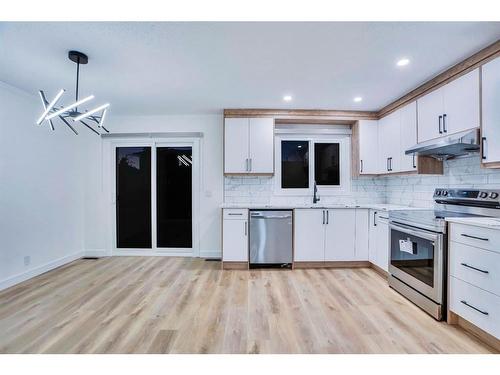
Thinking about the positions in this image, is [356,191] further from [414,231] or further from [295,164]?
[414,231]

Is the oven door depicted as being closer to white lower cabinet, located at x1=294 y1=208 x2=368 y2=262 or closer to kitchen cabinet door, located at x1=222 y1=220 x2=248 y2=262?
white lower cabinet, located at x1=294 y1=208 x2=368 y2=262

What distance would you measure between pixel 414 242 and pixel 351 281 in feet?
3.14

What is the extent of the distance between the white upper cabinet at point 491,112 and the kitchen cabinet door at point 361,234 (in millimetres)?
1624

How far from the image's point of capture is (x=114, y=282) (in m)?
3.07

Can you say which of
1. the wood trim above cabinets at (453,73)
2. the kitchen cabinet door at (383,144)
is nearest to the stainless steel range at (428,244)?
the kitchen cabinet door at (383,144)

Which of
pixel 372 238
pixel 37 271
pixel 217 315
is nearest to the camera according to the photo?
pixel 217 315

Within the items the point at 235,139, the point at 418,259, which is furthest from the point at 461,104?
the point at 235,139

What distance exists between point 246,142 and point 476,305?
10.2 feet

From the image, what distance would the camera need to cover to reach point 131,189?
436cm

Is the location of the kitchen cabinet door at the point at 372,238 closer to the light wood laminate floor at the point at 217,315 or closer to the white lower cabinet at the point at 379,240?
the white lower cabinet at the point at 379,240

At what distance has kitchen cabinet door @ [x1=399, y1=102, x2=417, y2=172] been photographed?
10.1 feet

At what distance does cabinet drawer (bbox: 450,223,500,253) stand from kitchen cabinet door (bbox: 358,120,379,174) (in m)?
1.86

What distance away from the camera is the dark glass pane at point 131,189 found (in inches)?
171

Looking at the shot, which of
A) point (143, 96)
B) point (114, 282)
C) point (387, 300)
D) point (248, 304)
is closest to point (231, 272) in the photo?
point (248, 304)
